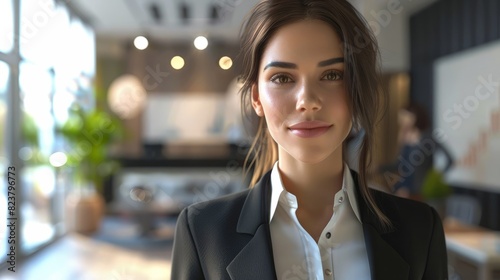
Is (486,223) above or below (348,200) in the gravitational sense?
below

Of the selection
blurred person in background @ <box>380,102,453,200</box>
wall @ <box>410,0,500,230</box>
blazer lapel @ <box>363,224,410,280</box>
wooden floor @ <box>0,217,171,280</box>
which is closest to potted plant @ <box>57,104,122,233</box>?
wooden floor @ <box>0,217,171,280</box>

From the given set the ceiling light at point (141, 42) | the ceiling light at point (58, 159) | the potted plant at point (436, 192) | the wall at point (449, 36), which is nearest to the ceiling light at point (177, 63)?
the ceiling light at point (141, 42)

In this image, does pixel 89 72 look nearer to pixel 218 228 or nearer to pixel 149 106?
pixel 149 106

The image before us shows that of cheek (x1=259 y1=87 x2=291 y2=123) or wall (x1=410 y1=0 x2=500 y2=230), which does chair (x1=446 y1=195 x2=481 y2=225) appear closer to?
wall (x1=410 y1=0 x2=500 y2=230)

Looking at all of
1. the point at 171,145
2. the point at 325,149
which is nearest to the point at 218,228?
the point at 325,149

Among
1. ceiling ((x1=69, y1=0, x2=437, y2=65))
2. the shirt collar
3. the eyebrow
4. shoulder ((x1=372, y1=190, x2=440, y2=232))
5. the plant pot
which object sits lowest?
the plant pot

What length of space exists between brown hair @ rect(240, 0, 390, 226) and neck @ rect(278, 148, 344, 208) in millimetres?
60

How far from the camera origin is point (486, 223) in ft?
21.5

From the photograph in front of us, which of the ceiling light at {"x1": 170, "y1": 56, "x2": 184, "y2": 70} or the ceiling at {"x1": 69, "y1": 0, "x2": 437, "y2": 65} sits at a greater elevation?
the ceiling at {"x1": 69, "y1": 0, "x2": 437, "y2": 65}

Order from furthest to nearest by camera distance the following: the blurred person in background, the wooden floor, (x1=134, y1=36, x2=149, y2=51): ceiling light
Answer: the wooden floor < the blurred person in background < (x1=134, y1=36, x2=149, y2=51): ceiling light

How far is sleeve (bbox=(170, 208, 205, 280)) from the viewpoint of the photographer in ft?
3.43

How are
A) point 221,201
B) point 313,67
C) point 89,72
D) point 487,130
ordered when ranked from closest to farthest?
point 313,67, point 221,201, point 487,130, point 89,72

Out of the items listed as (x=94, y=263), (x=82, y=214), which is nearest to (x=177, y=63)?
(x=94, y=263)

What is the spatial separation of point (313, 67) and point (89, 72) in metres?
8.58
